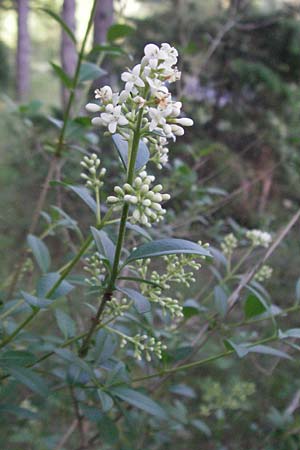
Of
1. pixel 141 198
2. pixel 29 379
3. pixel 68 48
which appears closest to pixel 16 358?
pixel 29 379

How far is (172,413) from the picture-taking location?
1.58 meters

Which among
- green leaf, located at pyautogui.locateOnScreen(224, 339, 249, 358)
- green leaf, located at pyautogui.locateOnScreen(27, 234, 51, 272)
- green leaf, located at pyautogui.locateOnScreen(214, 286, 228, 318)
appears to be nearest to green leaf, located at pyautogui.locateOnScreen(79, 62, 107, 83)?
green leaf, located at pyautogui.locateOnScreen(27, 234, 51, 272)

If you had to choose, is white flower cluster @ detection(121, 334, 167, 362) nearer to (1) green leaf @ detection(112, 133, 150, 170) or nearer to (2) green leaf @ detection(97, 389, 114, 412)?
(2) green leaf @ detection(97, 389, 114, 412)

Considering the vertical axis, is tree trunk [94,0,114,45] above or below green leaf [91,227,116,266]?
above

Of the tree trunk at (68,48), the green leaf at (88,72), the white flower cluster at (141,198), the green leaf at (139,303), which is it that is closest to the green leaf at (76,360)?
the green leaf at (139,303)

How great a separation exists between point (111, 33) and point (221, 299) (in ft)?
2.66

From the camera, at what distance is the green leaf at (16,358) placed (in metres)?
1.00

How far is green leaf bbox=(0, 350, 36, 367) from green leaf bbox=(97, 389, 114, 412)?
0.53 ft

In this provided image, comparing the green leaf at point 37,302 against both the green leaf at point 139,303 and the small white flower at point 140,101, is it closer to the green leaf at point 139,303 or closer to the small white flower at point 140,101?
the green leaf at point 139,303

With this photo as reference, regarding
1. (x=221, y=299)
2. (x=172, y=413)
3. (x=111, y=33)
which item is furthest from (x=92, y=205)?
(x=172, y=413)

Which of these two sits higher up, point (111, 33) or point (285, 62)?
point (285, 62)

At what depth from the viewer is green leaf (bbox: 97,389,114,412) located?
3.22 feet

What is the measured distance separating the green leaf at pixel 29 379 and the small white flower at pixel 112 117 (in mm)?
562

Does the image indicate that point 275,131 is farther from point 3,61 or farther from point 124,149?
point 3,61
